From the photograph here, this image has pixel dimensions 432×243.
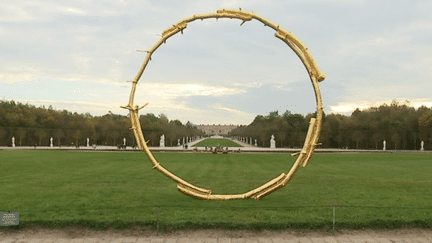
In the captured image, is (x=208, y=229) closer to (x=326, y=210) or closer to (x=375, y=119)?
(x=326, y=210)

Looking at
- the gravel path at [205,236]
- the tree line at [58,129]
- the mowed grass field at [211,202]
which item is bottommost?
the gravel path at [205,236]

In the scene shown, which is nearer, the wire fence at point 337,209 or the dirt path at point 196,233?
the dirt path at point 196,233

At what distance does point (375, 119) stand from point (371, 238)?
79981 millimetres

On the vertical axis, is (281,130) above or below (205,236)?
above

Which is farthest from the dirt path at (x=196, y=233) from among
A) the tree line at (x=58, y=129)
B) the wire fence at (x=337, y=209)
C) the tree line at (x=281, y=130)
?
the tree line at (x=58, y=129)

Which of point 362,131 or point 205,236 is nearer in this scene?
point 205,236

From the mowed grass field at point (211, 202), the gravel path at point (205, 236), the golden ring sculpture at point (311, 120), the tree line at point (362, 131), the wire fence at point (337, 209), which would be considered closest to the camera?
the gravel path at point (205, 236)

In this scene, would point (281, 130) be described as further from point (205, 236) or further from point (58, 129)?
point (205, 236)

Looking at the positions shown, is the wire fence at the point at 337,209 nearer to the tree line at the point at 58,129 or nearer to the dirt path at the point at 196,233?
the dirt path at the point at 196,233

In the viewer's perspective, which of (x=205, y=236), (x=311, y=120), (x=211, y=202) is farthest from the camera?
(x=211, y=202)

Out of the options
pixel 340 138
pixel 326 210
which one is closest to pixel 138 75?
pixel 326 210

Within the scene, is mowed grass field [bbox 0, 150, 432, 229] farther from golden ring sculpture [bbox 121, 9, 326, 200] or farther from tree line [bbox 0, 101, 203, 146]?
tree line [bbox 0, 101, 203, 146]

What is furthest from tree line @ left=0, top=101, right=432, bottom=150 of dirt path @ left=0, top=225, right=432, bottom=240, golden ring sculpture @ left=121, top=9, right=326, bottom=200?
dirt path @ left=0, top=225, right=432, bottom=240

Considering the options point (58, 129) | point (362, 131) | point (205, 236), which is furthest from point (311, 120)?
point (58, 129)
